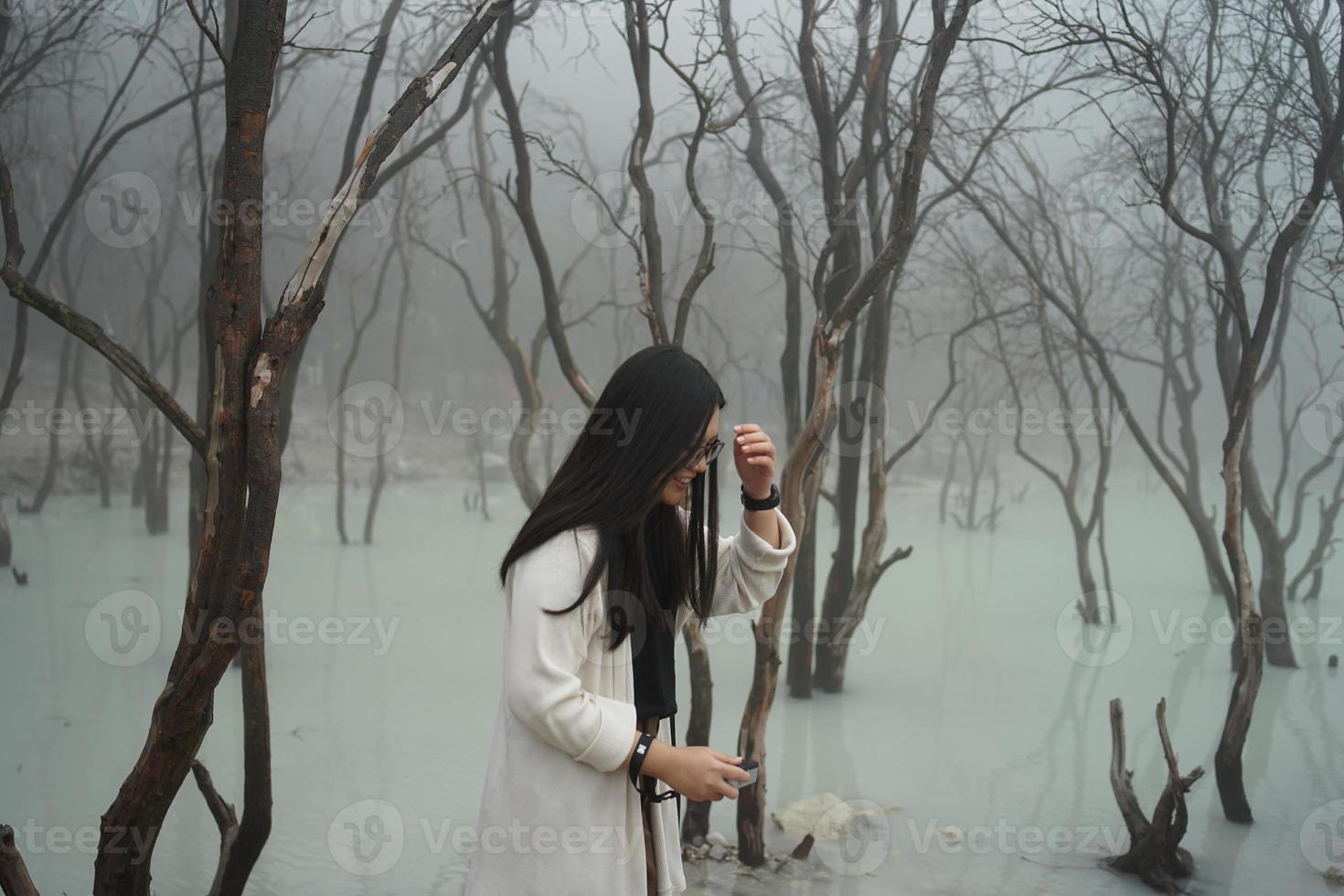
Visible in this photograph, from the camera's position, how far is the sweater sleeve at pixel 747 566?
120 centimetres

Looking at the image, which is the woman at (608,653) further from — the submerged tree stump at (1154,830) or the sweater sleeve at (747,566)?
the submerged tree stump at (1154,830)

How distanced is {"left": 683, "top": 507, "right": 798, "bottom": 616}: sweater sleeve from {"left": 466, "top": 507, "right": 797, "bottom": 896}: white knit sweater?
6.8 inches

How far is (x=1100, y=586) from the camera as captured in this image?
478cm

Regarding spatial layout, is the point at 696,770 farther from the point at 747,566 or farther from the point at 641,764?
the point at 747,566

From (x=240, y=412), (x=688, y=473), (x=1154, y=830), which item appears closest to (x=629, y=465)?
(x=688, y=473)

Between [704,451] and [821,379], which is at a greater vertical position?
[821,379]

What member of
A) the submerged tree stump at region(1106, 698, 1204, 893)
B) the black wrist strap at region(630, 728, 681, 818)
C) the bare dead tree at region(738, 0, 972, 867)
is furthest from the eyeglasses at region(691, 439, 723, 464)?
the submerged tree stump at region(1106, 698, 1204, 893)

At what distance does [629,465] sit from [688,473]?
70 millimetres

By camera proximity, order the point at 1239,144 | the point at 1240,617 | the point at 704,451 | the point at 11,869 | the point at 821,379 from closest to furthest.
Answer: the point at 704,451
the point at 11,869
the point at 821,379
the point at 1240,617
the point at 1239,144

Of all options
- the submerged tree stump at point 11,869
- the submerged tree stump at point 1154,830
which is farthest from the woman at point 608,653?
the submerged tree stump at point 1154,830

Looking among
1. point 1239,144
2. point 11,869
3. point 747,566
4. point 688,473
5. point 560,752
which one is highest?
point 1239,144

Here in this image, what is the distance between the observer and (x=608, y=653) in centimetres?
110

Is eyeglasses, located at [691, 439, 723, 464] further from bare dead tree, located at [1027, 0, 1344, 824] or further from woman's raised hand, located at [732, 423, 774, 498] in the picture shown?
bare dead tree, located at [1027, 0, 1344, 824]

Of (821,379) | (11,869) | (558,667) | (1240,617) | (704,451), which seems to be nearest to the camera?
(558,667)
